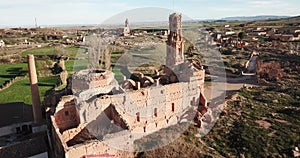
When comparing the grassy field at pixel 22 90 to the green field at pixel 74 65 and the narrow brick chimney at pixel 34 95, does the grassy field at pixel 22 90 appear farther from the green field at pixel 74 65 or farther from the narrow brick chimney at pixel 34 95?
the narrow brick chimney at pixel 34 95

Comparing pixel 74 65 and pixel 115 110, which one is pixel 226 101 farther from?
pixel 74 65

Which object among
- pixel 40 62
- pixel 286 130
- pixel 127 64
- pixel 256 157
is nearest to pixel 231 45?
pixel 127 64

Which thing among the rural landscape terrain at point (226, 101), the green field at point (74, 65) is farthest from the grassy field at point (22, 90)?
the green field at point (74, 65)

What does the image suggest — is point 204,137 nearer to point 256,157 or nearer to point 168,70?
point 256,157

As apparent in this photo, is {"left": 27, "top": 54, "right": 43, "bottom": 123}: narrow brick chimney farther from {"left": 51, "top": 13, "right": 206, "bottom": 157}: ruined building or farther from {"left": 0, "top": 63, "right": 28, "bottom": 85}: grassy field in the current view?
{"left": 0, "top": 63, "right": 28, "bottom": 85}: grassy field

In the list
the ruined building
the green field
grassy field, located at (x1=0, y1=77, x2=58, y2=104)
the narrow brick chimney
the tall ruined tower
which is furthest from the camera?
the green field

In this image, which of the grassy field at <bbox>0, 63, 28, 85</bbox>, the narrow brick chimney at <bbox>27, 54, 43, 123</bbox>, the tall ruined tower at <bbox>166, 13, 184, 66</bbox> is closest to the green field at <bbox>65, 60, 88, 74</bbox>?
the grassy field at <bbox>0, 63, 28, 85</bbox>
